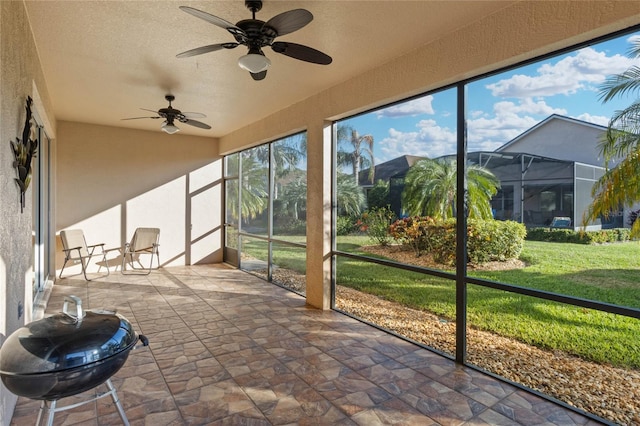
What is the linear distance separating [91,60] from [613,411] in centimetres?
530

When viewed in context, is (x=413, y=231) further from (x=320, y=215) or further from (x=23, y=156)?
(x=23, y=156)

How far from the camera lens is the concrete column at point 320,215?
15.2ft

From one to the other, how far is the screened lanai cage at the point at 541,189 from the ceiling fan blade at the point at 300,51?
154cm

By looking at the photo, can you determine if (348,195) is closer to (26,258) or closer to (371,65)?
(371,65)

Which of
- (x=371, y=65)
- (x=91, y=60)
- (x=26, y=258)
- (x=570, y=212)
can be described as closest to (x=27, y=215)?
(x=26, y=258)

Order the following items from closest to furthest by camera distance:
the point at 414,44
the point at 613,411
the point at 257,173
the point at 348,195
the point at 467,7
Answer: the point at 613,411 < the point at 467,7 < the point at 414,44 < the point at 348,195 < the point at 257,173

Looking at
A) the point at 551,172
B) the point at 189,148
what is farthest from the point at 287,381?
the point at 189,148

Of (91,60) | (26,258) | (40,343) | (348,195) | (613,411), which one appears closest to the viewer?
(40,343)

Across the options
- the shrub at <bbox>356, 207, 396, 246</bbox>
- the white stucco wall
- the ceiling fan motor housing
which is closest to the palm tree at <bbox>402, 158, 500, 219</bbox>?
the shrub at <bbox>356, 207, 396, 246</bbox>

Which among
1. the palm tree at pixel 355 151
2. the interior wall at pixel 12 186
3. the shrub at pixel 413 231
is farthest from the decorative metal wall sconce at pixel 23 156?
the shrub at pixel 413 231

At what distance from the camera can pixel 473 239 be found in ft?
10.8

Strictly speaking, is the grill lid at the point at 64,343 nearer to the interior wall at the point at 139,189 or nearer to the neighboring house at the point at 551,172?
Result: the neighboring house at the point at 551,172

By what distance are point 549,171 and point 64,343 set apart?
326cm

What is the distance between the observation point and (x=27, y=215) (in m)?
2.94
